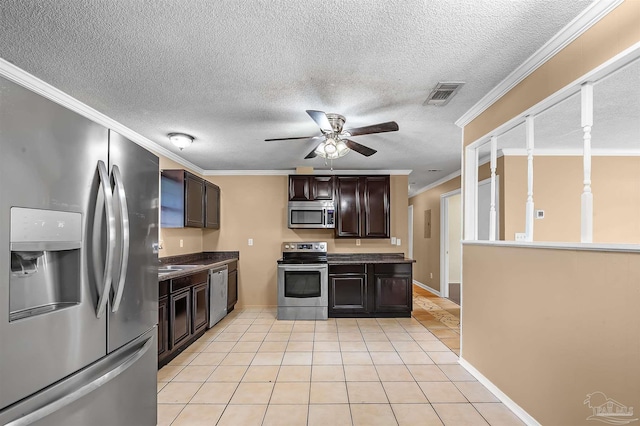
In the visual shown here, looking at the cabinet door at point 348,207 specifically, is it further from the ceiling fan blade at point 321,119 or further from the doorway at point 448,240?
the ceiling fan blade at point 321,119

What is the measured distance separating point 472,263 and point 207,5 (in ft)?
9.03

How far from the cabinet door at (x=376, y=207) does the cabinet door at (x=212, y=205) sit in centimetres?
242

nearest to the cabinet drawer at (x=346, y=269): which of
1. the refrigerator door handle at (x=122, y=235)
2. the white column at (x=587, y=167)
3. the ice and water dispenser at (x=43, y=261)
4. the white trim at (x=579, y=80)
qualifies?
the white trim at (x=579, y=80)

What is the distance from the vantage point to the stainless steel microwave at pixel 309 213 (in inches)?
197

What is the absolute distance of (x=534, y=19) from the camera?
162cm

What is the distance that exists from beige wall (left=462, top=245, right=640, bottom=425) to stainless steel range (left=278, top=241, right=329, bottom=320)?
2.34m

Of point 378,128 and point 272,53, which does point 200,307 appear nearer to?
point 378,128

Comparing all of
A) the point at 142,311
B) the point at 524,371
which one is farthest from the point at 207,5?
the point at 524,371

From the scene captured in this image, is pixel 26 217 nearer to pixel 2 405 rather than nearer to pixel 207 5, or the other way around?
pixel 2 405

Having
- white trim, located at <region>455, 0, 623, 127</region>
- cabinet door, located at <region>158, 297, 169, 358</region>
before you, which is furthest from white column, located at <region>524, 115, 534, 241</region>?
cabinet door, located at <region>158, 297, 169, 358</region>

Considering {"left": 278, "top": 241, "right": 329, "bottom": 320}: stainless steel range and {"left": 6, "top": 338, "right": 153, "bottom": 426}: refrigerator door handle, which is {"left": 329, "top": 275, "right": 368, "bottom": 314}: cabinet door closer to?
{"left": 278, "top": 241, "right": 329, "bottom": 320}: stainless steel range

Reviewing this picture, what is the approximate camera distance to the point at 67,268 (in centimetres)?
120

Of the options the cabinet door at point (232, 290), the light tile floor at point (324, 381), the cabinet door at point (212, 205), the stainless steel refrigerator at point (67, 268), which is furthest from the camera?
the cabinet door at point (232, 290)

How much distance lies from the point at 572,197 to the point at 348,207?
2.97 metres
